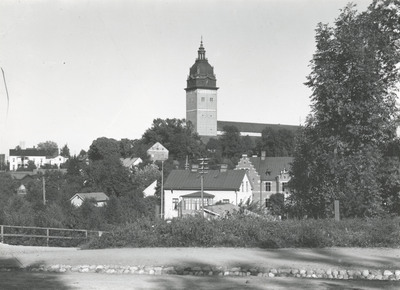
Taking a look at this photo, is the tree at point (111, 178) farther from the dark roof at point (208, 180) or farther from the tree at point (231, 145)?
the tree at point (231, 145)

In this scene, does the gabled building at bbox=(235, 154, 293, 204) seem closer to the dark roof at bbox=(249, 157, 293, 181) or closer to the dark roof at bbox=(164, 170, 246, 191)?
the dark roof at bbox=(249, 157, 293, 181)

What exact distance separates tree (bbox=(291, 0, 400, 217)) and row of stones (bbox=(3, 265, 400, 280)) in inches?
558

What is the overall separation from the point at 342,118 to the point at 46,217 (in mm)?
15889

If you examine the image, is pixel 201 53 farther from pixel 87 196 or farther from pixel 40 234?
pixel 40 234

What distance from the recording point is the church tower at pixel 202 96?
181 m

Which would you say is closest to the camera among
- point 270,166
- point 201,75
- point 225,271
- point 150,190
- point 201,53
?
point 225,271

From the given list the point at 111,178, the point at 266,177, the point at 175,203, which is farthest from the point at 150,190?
the point at 175,203

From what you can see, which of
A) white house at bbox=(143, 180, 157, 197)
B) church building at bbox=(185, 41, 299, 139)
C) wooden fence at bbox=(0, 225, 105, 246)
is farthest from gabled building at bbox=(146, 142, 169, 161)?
wooden fence at bbox=(0, 225, 105, 246)

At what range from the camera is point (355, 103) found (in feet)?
96.9

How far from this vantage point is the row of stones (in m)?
14.7

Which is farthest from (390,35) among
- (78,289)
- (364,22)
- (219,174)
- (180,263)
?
(219,174)

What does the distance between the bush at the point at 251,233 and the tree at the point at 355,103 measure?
7380 mm

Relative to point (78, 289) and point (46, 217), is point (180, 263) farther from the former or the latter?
point (46, 217)

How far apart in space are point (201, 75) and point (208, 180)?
107m
